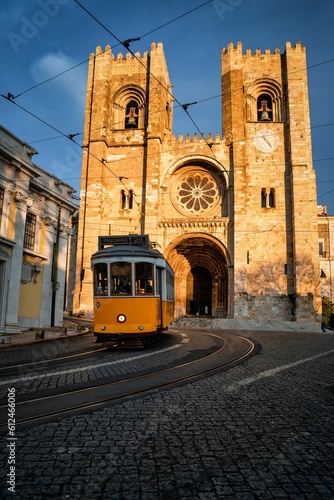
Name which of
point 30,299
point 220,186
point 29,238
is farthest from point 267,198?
point 30,299

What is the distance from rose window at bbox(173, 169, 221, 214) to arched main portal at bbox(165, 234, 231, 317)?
2.91m

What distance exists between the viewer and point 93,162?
2791 cm

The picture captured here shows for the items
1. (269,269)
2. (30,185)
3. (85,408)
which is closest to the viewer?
(85,408)

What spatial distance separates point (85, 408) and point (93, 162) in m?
25.7

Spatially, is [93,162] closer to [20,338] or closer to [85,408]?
[20,338]

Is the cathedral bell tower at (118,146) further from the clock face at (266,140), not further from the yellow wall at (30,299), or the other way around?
the yellow wall at (30,299)

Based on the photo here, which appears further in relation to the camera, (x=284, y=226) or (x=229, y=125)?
(x=229, y=125)

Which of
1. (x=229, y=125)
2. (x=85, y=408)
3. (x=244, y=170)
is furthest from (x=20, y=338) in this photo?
(x=229, y=125)

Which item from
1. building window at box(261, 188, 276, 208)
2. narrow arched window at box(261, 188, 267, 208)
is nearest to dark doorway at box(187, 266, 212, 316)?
narrow arched window at box(261, 188, 267, 208)

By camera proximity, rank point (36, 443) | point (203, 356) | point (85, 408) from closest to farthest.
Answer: point (36, 443), point (85, 408), point (203, 356)

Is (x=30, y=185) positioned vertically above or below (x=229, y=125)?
below

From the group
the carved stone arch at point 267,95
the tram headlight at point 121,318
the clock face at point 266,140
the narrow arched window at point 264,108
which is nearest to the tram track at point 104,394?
the tram headlight at point 121,318

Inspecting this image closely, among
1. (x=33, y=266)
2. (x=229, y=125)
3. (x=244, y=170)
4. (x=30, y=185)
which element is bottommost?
(x=33, y=266)

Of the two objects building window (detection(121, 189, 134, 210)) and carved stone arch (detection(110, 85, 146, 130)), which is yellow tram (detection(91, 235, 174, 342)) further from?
carved stone arch (detection(110, 85, 146, 130))
